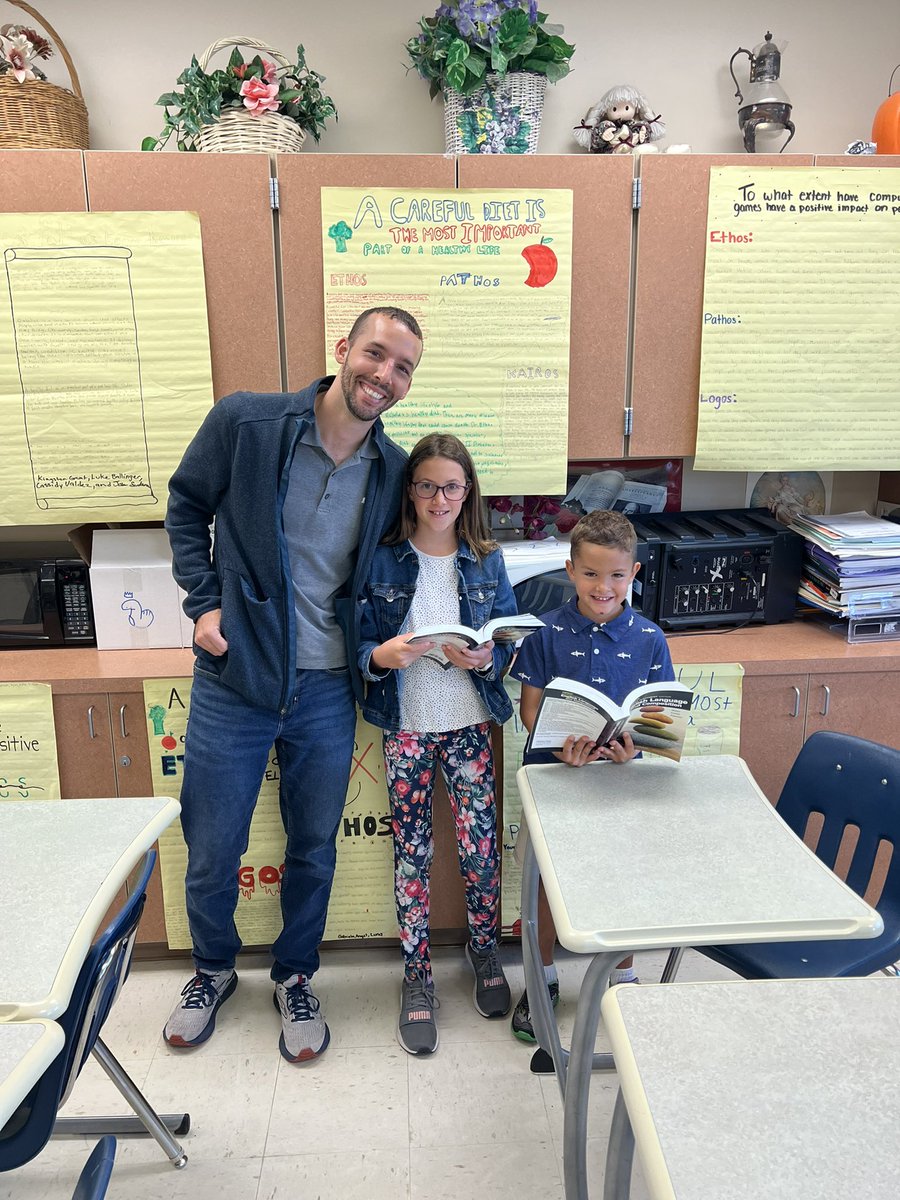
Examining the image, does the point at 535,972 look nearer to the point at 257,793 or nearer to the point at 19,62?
the point at 257,793

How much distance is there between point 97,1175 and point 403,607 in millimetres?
1121

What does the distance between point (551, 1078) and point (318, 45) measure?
276 centimetres

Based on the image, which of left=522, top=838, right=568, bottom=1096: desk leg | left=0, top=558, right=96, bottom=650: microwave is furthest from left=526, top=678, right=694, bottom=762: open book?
left=0, top=558, right=96, bottom=650: microwave

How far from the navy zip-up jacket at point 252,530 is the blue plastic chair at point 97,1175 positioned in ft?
2.85

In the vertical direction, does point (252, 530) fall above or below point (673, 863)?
above

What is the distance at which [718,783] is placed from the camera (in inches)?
62.5

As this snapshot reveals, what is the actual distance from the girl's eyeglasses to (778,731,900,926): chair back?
0.91 meters

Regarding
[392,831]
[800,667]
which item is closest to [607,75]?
[800,667]

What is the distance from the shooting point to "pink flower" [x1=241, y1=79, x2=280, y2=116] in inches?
80.0

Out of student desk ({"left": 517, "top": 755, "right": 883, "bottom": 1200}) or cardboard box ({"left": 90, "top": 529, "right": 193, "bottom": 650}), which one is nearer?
student desk ({"left": 517, "top": 755, "right": 883, "bottom": 1200})

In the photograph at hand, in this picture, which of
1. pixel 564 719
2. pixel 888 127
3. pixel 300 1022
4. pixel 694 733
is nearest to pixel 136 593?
pixel 300 1022

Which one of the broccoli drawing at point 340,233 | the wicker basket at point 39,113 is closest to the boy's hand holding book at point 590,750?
the broccoli drawing at point 340,233

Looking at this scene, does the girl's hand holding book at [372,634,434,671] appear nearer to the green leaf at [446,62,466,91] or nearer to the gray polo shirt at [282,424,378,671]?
the gray polo shirt at [282,424,378,671]

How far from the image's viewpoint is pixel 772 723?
7.31ft
